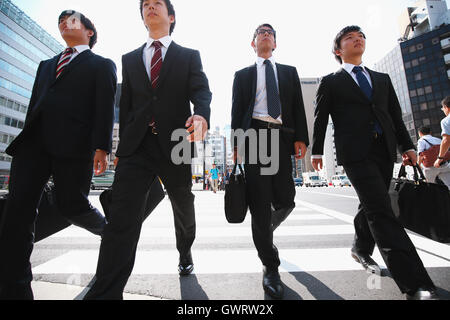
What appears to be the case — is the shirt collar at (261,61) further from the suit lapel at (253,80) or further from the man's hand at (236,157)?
the man's hand at (236,157)

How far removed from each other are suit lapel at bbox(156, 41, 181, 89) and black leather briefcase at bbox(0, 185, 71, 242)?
1.23m

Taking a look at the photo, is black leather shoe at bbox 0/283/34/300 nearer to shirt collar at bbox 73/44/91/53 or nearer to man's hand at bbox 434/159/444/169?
shirt collar at bbox 73/44/91/53

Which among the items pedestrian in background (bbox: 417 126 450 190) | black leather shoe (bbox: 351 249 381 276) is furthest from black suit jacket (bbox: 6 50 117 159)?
pedestrian in background (bbox: 417 126 450 190)

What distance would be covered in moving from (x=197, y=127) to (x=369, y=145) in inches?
54.8

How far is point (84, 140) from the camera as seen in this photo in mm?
1652

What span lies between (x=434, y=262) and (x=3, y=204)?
376cm

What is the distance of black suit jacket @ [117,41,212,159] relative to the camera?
1.59 m

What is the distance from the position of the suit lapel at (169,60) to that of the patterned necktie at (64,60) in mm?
818

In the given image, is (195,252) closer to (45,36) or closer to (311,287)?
(311,287)

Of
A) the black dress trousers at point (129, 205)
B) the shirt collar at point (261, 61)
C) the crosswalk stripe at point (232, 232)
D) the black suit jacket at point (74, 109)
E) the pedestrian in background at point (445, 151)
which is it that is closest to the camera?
the black dress trousers at point (129, 205)

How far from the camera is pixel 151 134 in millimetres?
1637

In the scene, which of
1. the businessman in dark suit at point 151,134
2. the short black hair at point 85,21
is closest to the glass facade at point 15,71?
the short black hair at point 85,21

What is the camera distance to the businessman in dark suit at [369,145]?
1453 mm

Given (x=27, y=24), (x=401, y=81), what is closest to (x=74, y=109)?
(x=27, y=24)
